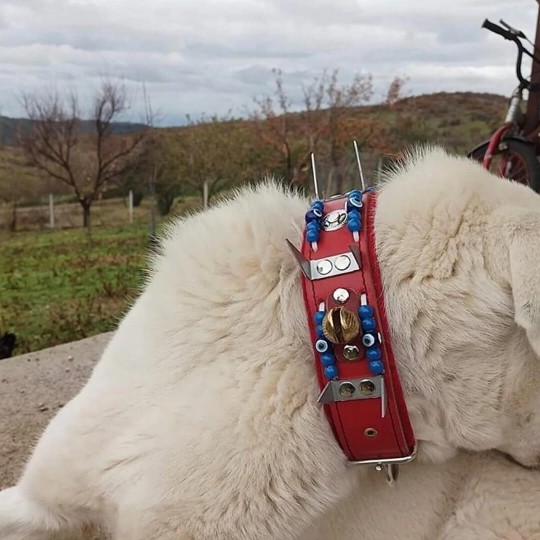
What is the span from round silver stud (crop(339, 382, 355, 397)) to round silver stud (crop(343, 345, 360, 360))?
7 centimetres

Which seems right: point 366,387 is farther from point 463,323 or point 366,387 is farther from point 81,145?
point 81,145

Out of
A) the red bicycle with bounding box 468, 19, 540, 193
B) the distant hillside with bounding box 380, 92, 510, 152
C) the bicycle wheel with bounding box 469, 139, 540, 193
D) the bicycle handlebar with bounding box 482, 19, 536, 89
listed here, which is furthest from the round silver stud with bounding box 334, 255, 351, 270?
the distant hillside with bounding box 380, 92, 510, 152

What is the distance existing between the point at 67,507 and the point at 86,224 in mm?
24598

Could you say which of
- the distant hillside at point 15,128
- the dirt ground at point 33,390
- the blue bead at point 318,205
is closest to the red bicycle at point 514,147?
the dirt ground at point 33,390

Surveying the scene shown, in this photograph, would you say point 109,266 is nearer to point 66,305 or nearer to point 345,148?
point 66,305

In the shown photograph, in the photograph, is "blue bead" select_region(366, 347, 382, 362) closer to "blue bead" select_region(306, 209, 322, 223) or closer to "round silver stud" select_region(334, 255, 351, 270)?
"round silver stud" select_region(334, 255, 351, 270)

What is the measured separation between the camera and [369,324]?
167 cm

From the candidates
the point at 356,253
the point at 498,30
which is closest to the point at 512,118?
the point at 498,30

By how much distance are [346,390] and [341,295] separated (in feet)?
0.76

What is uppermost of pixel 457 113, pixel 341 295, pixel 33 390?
pixel 457 113

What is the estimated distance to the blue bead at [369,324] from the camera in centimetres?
166

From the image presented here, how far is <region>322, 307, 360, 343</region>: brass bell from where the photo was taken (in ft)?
5.37

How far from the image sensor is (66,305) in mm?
10930

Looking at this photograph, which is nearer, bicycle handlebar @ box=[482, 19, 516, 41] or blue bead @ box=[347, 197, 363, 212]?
blue bead @ box=[347, 197, 363, 212]
